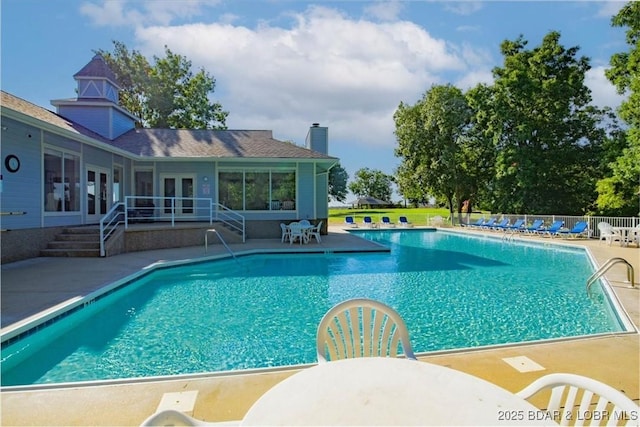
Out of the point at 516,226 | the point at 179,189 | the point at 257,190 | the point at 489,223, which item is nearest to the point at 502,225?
the point at 516,226

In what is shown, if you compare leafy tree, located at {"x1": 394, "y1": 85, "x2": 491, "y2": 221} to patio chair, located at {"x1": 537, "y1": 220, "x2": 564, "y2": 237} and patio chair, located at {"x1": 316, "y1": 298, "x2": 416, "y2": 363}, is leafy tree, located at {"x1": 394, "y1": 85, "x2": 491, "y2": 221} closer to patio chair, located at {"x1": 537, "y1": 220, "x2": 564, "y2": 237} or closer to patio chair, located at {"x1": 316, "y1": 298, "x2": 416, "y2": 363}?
patio chair, located at {"x1": 537, "y1": 220, "x2": 564, "y2": 237}

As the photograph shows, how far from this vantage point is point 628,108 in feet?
52.6

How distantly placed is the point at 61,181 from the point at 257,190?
22.3ft

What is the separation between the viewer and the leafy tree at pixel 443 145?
2502cm

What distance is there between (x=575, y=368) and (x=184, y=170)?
14594mm

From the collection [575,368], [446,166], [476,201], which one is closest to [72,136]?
[575,368]

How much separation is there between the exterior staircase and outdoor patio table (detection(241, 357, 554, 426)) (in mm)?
10217

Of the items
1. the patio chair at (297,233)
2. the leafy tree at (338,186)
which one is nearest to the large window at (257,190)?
the patio chair at (297,233)

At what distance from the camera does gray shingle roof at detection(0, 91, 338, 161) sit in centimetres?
1462

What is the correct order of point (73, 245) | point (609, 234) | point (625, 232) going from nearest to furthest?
point (73, 245)
point (625, 232)
point (609, 234)

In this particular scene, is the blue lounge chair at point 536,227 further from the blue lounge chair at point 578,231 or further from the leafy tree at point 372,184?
the leafy tree at point 372,184

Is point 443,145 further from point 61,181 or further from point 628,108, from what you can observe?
point 61,181

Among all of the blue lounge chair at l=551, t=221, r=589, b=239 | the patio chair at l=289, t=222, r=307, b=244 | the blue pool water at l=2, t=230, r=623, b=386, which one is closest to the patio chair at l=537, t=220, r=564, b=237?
the blue lounge chair at l=551, t=221, r=589, b=239

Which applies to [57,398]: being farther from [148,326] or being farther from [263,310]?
[263,310]
